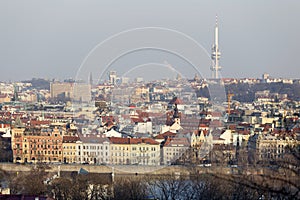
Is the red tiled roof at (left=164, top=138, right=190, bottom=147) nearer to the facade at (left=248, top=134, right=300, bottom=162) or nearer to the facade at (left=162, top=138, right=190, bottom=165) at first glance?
the facade at (left=162, top=138, right=190, bottom=165)

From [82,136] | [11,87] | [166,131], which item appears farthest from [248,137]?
[11,87]

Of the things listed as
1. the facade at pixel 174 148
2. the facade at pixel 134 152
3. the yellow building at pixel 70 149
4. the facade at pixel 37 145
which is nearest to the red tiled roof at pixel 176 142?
the facade at pixel 174 148

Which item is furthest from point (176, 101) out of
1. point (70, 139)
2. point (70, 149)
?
point (70, 149)

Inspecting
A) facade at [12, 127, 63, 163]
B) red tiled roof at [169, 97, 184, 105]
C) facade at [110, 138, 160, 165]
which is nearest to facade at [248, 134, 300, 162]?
facade at [110, 138, 160, 165]

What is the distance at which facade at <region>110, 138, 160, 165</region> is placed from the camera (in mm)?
10695

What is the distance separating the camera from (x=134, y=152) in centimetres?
1080

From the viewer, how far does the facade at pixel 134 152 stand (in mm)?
10695

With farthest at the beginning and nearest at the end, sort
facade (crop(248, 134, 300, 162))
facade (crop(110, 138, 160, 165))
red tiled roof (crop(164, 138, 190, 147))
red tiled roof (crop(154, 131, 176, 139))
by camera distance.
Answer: red tiled roof (crop(154, 131, 176, 139)), red tiled roof (crop(164, 138, 190, 147)), facade (crop(110, 138, 160, 165)), facade (crop(248, 134, 300, 162))

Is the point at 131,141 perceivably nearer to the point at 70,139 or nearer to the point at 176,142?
the point at 176,142

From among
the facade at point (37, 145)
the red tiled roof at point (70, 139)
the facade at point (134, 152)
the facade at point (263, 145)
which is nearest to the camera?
the facade at point (263, 145)

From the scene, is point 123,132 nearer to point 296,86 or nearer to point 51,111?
point 51,111

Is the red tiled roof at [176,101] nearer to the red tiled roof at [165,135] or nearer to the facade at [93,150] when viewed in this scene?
the red tiled roof at [165,135]

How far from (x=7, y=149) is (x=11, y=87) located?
18.4m

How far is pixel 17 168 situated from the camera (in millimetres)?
10125
